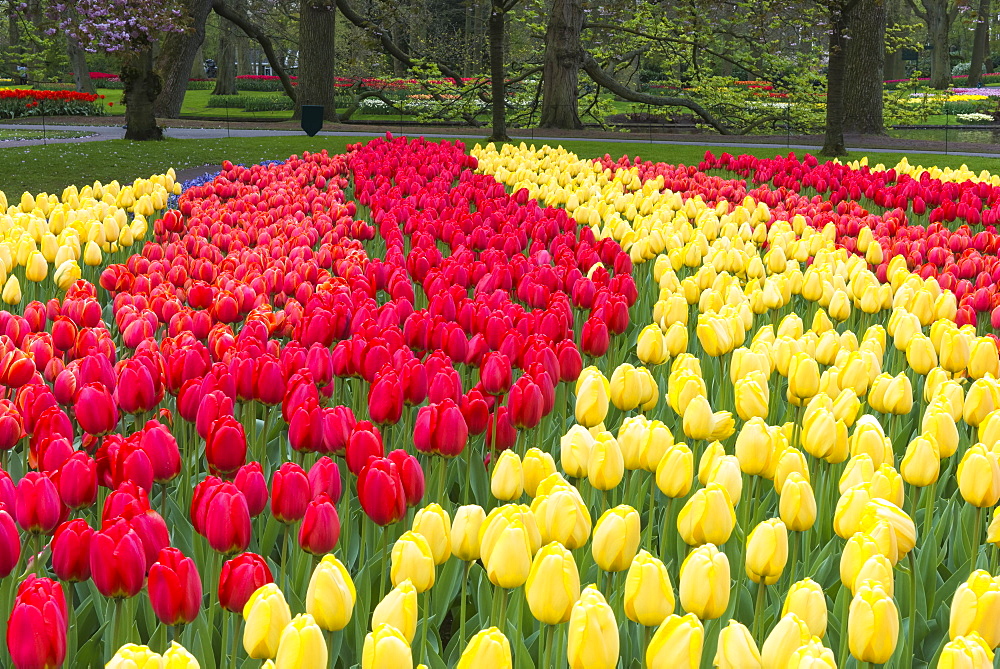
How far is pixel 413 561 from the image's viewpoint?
215 centimetres

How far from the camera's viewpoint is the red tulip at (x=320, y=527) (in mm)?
2359

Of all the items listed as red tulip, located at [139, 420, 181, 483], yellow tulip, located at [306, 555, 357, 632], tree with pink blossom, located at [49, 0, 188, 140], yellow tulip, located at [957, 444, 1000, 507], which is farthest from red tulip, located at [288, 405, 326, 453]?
tree with pink blossom, located at [49, 0, 188, 140]

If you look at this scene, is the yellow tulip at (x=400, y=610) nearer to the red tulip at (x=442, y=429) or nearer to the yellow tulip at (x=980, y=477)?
the red tulip at (x=442, y=429)

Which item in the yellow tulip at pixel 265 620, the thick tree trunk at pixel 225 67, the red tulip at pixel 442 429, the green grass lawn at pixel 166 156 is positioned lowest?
the yellow tulip at pixel 265 620

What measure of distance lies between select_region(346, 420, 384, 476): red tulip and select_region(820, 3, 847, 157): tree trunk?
1725 centimetres

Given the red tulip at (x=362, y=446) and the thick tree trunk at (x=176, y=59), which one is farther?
the thick tree trunk at (x=176, y=59)

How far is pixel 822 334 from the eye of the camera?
14.3 feet

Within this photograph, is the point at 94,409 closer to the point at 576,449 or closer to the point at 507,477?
the point at 507,477

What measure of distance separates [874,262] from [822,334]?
250 centimetres

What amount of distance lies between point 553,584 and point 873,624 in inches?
22.8

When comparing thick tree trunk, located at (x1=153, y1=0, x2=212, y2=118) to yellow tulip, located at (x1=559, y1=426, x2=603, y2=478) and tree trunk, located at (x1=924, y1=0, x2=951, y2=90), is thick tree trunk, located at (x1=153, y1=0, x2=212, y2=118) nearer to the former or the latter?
yellow tulip, located at (x1=559, y1=426, x2=603, y2=478)

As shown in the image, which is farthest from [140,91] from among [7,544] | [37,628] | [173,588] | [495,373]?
[37,628]

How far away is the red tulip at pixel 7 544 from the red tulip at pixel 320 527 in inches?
23.9

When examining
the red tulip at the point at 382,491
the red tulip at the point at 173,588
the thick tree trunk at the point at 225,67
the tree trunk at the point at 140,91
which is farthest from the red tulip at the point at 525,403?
the thick tree trunk at the point at 225,67
